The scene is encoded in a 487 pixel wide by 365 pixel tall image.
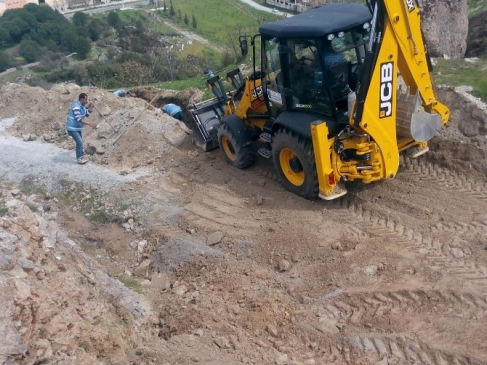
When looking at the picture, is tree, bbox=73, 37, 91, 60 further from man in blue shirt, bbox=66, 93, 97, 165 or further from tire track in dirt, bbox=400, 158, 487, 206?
tire track in dirt, bbox=400, 158, 487, 206

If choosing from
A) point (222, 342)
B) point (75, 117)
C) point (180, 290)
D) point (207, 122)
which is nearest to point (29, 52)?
point (75, 117)

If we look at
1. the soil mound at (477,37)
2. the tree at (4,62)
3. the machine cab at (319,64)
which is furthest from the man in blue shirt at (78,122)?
the tree at (4,62)

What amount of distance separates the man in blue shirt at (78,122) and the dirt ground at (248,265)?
1.34ft

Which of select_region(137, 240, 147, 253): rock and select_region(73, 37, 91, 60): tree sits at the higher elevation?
select_region(137, 240, 147, 253): rock

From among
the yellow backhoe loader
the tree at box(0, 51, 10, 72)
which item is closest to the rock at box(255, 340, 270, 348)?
the yellow backhoe loader

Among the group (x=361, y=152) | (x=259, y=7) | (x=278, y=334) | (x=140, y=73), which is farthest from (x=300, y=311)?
(x=259, y=7)

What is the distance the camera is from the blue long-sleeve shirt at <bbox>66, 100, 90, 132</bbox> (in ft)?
31.0

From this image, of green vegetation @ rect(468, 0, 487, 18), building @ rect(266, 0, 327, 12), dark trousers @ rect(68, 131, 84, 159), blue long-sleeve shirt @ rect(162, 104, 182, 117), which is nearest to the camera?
dark trousers @ rect(68, 131, 84, 159)

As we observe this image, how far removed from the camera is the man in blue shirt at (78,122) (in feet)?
31.0

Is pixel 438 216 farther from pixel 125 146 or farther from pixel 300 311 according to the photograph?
pixel 125 146

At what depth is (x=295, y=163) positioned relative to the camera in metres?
7.49

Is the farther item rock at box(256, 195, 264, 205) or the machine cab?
rock at box(256, 195, 264, 205)

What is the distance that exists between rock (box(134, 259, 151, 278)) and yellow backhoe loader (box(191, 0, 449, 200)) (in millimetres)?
2356

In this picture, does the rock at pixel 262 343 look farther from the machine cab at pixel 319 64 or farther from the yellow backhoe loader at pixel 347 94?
the machine cab at pixel 319 64
